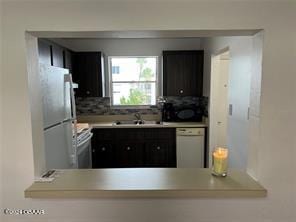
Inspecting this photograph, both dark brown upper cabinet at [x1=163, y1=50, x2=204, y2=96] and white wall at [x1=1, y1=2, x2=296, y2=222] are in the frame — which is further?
dark brown upper cabinet at [x1=163, y1=50, x2=204, y2=96]

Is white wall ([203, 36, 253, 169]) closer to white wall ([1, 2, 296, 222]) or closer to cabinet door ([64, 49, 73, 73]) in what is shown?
white wall ([1, 2, 296, 222])

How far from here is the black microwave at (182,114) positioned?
4035 millimetres

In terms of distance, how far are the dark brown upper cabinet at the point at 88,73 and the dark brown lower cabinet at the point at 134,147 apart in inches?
29.1

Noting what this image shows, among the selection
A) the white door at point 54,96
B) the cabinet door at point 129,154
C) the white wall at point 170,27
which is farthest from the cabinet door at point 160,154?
the white wall at point 170,27

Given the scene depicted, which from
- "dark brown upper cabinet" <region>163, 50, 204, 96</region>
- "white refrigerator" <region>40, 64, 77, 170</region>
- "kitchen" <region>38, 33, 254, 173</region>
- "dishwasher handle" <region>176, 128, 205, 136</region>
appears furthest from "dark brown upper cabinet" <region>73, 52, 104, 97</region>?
"white refrigerator" <region>40, 64, 77, 170</region>

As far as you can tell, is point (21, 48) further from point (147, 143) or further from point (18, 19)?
point (147, 143)

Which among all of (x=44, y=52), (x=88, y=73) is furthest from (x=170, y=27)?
(x=88, y=73)

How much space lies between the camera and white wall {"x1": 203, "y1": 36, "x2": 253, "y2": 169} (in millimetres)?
2055

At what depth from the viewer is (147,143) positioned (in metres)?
3.80

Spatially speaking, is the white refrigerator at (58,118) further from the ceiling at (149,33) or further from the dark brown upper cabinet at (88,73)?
the dark brown upper cabinet at (88,73)

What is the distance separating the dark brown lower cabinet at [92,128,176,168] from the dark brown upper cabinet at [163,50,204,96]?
0.77 metres

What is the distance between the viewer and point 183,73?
157 inches

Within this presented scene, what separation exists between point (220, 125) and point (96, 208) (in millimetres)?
2667

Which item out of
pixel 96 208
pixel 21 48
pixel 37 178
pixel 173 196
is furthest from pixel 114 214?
pixel 21 48
